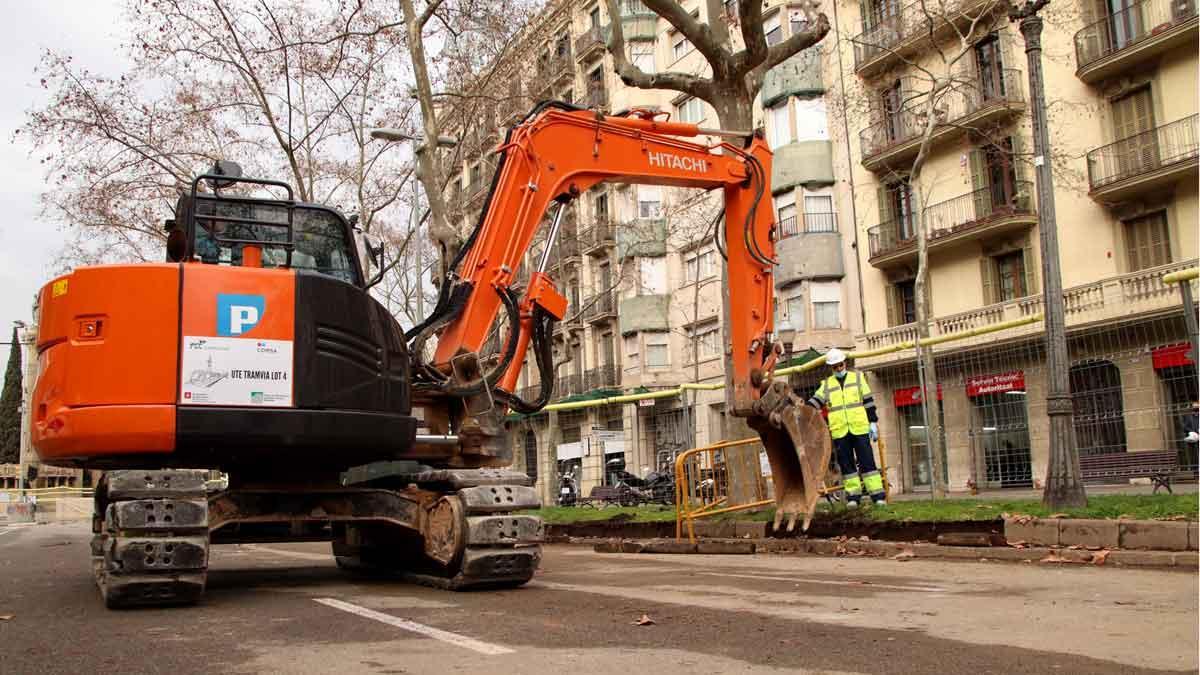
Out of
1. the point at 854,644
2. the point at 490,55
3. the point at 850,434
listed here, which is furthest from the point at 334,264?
the point at 490,55

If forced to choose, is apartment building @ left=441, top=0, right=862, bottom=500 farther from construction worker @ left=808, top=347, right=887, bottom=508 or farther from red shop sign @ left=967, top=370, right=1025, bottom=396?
construction worker @ left=808, top=347, right=887, bottom=508

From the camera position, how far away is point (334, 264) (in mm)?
9203

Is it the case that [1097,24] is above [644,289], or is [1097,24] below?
above

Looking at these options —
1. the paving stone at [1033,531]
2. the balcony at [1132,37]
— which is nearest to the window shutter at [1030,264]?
the balcony at [1132,37]

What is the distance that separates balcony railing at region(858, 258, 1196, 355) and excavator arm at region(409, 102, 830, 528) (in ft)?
13.2

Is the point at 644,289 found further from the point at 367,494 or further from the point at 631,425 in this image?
the point at 367,494

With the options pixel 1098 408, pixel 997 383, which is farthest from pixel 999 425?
pixel 1098 408

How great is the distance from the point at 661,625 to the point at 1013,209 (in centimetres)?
2447

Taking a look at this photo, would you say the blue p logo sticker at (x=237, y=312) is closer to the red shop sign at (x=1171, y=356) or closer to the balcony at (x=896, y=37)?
the red shop sign at (x=1171, y=356)

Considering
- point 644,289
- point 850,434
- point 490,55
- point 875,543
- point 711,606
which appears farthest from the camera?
point 644,289

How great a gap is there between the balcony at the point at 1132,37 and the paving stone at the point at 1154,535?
18258mm

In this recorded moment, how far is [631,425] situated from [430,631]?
58.6ft

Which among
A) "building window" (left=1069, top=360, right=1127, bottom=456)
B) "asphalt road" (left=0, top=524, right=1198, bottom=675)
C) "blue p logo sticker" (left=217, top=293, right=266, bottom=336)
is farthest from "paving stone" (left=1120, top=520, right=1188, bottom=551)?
"blue p logo sticker" (left=217, top=293, right=266, bottom=336)

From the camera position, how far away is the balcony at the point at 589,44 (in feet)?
140
